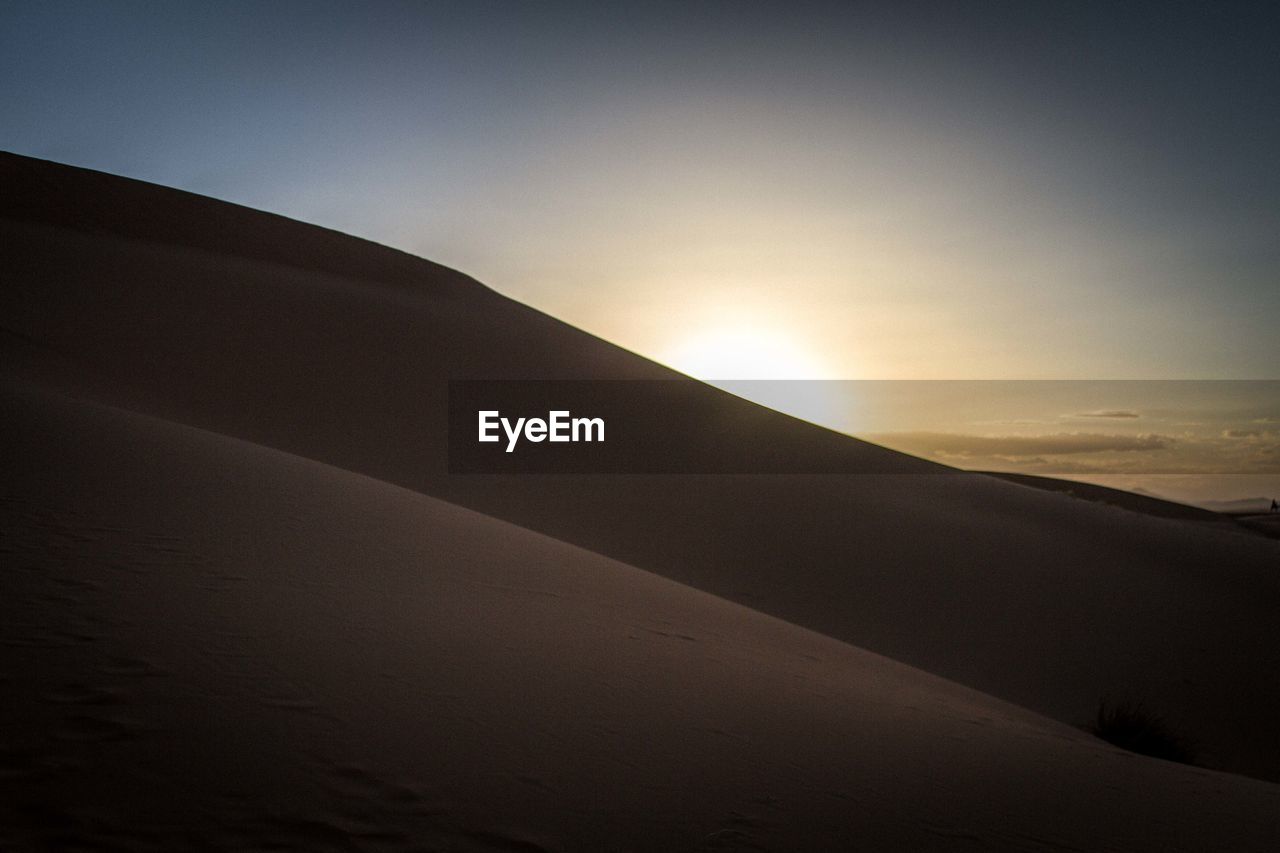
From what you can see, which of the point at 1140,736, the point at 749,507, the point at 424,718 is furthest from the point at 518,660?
the point at 749,507

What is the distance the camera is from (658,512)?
16266mm

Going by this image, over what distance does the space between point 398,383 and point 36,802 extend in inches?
706

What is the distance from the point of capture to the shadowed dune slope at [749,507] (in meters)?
11.7

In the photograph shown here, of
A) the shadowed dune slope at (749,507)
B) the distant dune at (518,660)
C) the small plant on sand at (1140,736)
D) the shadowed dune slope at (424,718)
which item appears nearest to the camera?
the shadowed dune slope at (424,718)

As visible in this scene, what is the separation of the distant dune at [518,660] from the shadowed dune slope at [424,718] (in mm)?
20

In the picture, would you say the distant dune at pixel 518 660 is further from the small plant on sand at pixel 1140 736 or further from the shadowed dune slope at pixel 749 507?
the small plant on sand at pixel 1140 736

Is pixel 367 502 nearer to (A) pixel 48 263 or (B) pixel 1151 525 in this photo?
(A) pixel 48 263

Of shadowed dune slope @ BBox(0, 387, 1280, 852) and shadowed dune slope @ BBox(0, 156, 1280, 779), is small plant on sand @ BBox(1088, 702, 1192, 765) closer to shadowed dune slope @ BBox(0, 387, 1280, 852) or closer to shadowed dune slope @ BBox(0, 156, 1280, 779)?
shadowed dune slope @ BBox(0, 387, 1280, 852)

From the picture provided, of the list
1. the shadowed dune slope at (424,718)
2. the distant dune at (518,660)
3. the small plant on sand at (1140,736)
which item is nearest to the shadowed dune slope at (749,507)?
the distant dune at (518,660)

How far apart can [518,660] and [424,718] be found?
111 centimetres

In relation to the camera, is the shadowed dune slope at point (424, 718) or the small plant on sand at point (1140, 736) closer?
the shadowed dune slope at point (424, 718)

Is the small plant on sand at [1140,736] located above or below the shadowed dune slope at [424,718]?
below

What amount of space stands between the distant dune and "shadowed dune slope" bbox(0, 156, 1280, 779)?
0.11 metres

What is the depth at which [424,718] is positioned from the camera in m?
3.37
